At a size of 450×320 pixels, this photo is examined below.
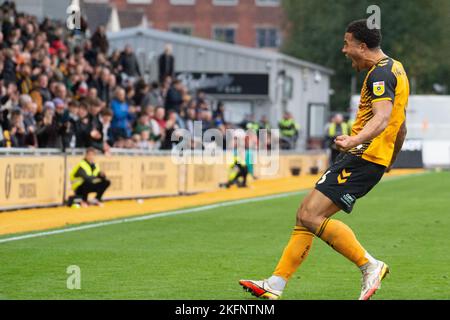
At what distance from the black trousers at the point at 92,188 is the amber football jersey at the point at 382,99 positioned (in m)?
13.3

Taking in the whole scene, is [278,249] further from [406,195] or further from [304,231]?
[406,195]

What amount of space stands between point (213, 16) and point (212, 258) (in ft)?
284

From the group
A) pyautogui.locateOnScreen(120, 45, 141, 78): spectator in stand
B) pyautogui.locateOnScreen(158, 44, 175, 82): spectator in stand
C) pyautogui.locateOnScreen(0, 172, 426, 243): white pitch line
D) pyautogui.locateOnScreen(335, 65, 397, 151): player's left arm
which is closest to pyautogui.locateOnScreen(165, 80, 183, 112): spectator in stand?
pyautogui.locateOnScreen(120, 45, 141, 78): spectator in stand

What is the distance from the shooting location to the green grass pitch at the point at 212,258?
10.0 metres

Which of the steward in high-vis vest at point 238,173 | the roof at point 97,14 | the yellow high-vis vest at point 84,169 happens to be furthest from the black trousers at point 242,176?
the roof at point 97,14

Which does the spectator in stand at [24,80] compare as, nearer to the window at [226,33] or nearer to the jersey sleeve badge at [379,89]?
the jersey sleeve badge at [379,89]

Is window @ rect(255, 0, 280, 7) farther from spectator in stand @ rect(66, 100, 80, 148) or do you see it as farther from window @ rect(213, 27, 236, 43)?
spectator in stand @ rect(66, 100, 80, 148)

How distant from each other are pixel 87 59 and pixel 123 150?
680 cm

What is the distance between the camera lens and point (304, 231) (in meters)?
9.57

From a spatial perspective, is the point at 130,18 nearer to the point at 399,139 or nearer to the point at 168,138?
the point at 168,138

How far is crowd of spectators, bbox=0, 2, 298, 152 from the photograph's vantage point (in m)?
22.8

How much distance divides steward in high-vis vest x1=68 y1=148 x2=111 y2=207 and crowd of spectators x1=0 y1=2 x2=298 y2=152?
1.97ft

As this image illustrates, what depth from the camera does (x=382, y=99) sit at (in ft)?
30.0
